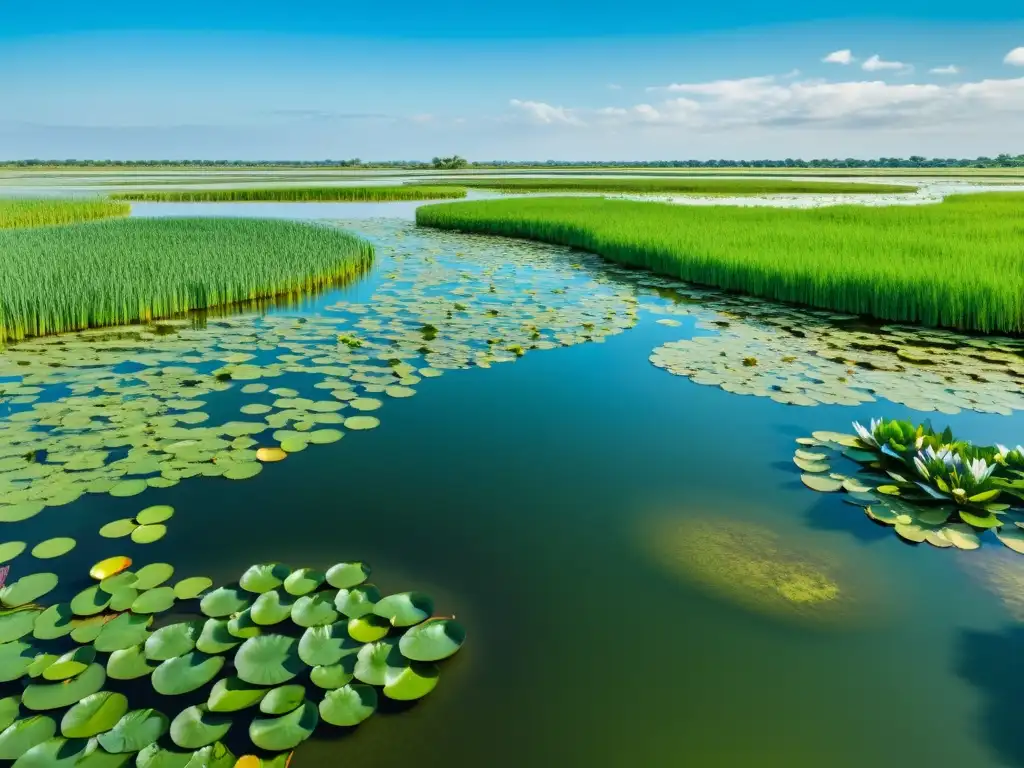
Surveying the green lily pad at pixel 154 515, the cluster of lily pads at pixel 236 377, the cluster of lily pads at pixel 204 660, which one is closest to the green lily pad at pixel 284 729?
the cluster of lily pads at pixel 204 660

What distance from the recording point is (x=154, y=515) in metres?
3.13

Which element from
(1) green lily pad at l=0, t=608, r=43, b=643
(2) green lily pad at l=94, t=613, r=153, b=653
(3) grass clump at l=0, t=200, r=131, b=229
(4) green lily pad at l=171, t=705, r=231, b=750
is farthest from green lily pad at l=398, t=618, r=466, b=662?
(3) grass clump at l=0, t=200, r=131, b=229

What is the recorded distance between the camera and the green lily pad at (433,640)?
2.20m

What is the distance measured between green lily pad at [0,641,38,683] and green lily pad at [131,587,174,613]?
33cm

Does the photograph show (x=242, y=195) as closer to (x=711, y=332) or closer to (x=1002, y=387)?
(x=711, y=332)

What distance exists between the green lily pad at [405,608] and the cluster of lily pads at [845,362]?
342cm

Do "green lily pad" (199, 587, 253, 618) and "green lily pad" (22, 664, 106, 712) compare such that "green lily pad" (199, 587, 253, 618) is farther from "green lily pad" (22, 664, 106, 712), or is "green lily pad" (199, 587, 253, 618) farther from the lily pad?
"green lily pad" (22, 664, 106, 712)

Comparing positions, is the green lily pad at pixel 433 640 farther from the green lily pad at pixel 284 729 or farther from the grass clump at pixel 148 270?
the grass clump at pixel 148 270

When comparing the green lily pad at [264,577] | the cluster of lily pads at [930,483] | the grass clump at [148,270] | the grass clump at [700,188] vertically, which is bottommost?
the green lily pad at [264,577]

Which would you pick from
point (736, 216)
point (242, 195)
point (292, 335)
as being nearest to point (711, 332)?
point (292, 335)

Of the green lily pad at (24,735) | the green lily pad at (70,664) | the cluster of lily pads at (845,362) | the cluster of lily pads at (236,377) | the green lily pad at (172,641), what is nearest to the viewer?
the green lily pad at (24,735)

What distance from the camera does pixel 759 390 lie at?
5.01 meters

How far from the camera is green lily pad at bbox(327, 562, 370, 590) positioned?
258cm

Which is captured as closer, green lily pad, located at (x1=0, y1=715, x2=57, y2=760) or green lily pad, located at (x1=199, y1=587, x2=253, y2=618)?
green lily pad, located at (x1=0, y1=715, x2=57, y2=760)
